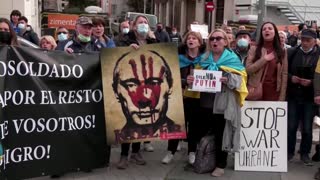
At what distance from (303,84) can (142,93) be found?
206 cm

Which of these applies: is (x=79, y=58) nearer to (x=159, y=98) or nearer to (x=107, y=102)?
(x=107, y=102)

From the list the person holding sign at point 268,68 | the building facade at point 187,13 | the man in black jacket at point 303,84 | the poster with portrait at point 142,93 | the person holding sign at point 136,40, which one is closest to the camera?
the poster with portrait at point 142,93

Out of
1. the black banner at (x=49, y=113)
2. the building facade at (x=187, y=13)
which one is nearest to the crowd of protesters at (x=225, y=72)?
the black banner at (x=49, y=113)

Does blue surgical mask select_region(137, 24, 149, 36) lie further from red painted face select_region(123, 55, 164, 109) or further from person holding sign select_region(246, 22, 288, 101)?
person holding sign select_region(246, 22, 288, 101)

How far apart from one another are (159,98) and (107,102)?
614 mm

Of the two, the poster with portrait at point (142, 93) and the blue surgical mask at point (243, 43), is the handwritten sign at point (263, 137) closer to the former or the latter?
the poster with portrait at point (142, 93)

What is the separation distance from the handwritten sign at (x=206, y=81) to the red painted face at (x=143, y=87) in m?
0.35

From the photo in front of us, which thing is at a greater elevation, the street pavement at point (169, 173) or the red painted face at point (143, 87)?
the red painted face at point (143, 87)

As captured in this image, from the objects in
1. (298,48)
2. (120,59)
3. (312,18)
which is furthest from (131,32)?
(312,18)

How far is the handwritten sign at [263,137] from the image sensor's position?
635 centimetres

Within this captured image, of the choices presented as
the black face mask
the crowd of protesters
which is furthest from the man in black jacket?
the black face mask

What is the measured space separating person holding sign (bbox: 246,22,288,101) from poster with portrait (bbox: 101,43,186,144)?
1.01 m

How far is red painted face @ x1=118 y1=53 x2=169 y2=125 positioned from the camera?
5.92 m

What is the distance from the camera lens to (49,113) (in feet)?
18.0
